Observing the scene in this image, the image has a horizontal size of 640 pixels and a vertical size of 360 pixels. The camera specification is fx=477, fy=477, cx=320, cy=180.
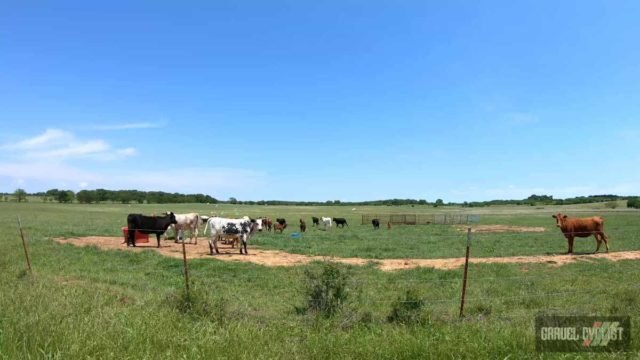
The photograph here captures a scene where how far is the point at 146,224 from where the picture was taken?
2481cm

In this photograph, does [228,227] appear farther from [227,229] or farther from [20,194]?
[20,194]

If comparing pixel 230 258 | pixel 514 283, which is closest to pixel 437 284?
pixel 514 283

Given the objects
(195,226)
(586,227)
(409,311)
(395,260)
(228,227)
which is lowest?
(395,260)

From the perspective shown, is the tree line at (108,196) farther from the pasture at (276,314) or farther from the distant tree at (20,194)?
the pasture at (276,314)

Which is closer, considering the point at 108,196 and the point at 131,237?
the point at 131,237

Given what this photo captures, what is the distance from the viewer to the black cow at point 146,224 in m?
23.2

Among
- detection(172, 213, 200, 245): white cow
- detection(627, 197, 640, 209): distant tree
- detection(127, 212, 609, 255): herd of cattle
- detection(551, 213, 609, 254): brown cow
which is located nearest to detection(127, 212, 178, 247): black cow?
detection(127, 212, 609, 255): herd of cattle

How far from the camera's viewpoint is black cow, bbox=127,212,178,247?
23.2m

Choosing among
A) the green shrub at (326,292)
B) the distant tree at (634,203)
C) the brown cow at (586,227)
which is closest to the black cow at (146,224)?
the green shrub at (326,292)

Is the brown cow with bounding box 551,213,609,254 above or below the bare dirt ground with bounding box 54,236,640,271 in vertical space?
above

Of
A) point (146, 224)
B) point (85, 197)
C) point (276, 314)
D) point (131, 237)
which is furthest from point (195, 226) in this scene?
point (85, 197)

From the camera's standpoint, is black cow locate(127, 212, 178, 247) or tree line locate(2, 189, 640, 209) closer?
black cow locate(127, 212, 178, 247)

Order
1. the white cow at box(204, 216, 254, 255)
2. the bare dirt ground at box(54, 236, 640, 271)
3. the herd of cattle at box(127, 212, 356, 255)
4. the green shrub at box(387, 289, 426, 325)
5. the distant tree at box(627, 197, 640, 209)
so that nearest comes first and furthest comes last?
the green shrub at box(387, 289, 426, 325), the bare dirt ground at box(54, 236, 640, 271), the white cow at box(204, 216, 254, 255), the herd of cattle at box(127, 212, 356, 255), the distant tree at box(627, 197, 640, 209)

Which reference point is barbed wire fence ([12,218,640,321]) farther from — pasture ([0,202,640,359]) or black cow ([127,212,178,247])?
black cow ([127,212,178,247])
